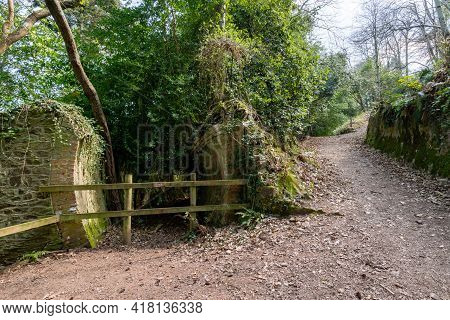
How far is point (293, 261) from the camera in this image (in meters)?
4.02

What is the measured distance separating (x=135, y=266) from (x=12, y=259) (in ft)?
9.22

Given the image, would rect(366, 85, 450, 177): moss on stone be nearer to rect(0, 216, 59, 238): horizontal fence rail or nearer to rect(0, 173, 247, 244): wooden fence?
rect(0, 173, 247, 244): wooden fence

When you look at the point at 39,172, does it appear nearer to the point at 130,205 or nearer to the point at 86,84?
the point at 130,205

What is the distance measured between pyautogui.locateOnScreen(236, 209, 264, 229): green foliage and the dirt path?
16 cm

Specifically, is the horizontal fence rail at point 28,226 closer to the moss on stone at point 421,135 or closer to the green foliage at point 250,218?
the green foliage at point 250,218

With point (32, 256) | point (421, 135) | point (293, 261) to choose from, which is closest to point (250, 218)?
point (293, 261)

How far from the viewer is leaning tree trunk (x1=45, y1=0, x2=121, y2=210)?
585 centimetres

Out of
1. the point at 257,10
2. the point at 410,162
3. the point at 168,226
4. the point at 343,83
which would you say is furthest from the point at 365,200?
the point at 343,83

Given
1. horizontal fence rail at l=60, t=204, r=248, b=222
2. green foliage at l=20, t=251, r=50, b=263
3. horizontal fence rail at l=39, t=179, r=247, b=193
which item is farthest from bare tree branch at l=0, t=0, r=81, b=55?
green foliage at l=20, t=251, r=50, b=263

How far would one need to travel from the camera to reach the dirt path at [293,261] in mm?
3402

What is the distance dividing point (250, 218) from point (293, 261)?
1603mm

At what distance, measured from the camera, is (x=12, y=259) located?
17.4 feet

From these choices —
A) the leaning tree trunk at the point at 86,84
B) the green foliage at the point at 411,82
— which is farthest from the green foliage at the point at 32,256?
the green foliage at the point at 411,82

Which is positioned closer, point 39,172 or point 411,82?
point 39,172
